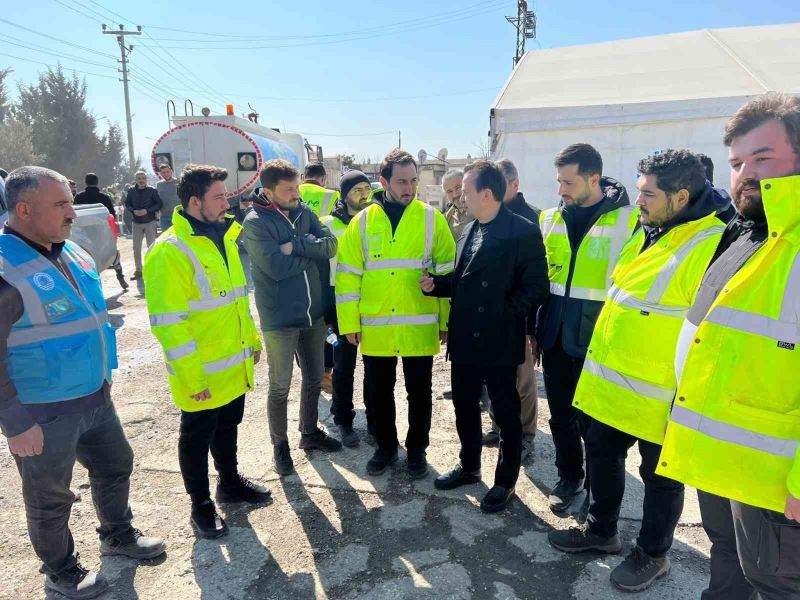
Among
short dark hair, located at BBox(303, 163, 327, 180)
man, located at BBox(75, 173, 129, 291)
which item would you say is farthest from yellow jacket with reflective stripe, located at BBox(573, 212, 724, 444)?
man, located at BBox(75, 173, 129, 291)

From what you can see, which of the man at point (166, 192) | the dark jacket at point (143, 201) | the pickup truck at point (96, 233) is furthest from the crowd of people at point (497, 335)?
the man at point (166, 192)

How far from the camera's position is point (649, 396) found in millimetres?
2291

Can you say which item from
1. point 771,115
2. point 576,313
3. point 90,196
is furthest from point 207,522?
point 90,196

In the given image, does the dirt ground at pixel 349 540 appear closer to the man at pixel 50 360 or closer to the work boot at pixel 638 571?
the work boot at pixel 638 571

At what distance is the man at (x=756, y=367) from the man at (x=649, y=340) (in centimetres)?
36

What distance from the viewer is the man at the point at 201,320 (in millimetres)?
2680

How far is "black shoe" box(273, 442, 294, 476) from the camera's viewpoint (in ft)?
11.8

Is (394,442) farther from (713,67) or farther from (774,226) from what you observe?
(713,67)

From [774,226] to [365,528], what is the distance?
249cm

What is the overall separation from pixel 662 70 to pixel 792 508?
20.4 ft

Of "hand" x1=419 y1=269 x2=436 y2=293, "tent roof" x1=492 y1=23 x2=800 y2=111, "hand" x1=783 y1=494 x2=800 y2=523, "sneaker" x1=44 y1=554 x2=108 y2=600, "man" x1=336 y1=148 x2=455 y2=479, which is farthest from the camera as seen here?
"tent roof" x1=492 y1=23 x2=800 y2=111

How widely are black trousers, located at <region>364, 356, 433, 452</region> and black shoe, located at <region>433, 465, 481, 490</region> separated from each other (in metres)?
0.26

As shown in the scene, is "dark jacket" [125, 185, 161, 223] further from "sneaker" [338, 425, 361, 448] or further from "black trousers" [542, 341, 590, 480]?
"black trousers" [542, 341, 590, 480]

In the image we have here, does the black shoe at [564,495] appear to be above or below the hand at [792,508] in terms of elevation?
below
